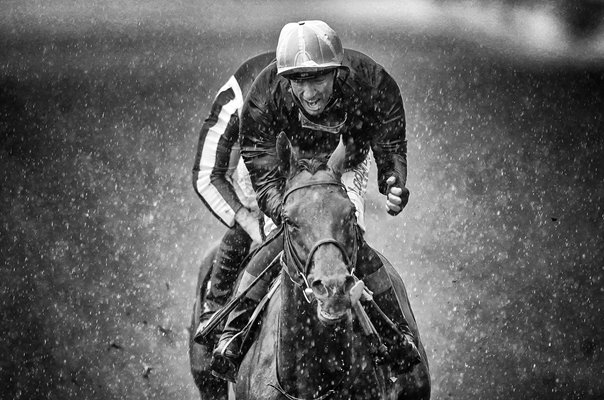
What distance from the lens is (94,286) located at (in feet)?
22.6

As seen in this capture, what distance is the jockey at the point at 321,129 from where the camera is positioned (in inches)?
138

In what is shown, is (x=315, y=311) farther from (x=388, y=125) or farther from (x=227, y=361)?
(x=388, y=125)

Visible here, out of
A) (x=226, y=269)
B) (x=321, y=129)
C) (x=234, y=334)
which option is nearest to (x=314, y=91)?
(x=321, y=129)

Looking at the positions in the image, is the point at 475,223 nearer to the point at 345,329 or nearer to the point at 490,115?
the point at 490,115

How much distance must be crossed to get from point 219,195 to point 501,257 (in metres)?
2.67

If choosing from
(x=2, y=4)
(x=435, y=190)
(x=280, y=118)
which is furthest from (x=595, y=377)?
(x=2, y=4)

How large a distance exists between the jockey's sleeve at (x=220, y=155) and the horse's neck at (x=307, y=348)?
1.42 m

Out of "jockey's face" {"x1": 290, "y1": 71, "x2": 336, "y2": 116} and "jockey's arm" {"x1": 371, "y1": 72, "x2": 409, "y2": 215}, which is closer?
"jockey's face" {"x1": 290, "y1": 71, "x2": 336, "y2": 116}

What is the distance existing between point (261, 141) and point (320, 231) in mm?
782

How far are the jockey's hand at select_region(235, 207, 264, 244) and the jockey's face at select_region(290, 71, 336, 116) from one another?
0.91 metres

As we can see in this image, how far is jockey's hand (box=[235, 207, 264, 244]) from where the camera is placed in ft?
14.7

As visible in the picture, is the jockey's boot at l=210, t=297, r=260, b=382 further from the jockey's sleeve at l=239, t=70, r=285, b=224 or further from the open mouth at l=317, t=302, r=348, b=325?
the open mouth at l=317, t=302, r=348, b=325

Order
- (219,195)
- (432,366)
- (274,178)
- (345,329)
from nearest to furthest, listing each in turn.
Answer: (345,329) < (274,178) < (219,195) < (432,366)

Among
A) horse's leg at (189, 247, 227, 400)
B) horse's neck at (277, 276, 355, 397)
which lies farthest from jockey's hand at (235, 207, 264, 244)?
horse's neck at (277, 276, 355, 397)
